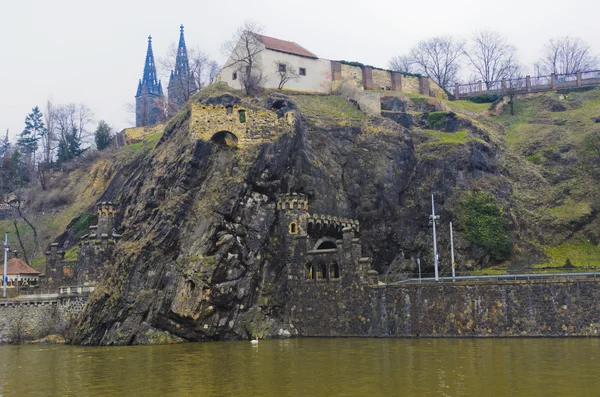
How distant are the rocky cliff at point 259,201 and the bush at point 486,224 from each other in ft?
0.87

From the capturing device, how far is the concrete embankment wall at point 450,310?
42.0 meters

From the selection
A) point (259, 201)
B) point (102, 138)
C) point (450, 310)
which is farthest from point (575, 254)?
point (102, 138)

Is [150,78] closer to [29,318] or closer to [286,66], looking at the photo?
[286,66]

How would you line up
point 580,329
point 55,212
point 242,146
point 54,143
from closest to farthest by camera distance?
point 580,329 < point 242,146 < point 55,212 < point 54,143

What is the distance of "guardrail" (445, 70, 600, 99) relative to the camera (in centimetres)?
9020

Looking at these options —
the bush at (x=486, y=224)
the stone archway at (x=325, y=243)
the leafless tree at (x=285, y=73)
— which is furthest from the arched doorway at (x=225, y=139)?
the bush at (x=486, y=224)

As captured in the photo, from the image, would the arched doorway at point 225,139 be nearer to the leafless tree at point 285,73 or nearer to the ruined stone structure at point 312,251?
the ruined stone structure at point 312,251

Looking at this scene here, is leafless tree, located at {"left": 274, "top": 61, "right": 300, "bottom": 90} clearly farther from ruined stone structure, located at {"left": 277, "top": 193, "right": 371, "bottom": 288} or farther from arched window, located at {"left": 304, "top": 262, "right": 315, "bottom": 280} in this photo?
arched window, located at {"left": 304, "top": 262, "right": 315, "bottom": 280}

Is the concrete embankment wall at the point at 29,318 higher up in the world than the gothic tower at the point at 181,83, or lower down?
lower down

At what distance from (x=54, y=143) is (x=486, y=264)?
3074 inches

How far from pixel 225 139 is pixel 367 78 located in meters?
33.8

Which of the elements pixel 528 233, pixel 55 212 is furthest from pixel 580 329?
pixel 55 212

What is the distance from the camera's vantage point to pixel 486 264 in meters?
57.1

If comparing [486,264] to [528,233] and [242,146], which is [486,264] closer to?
[528,233]
